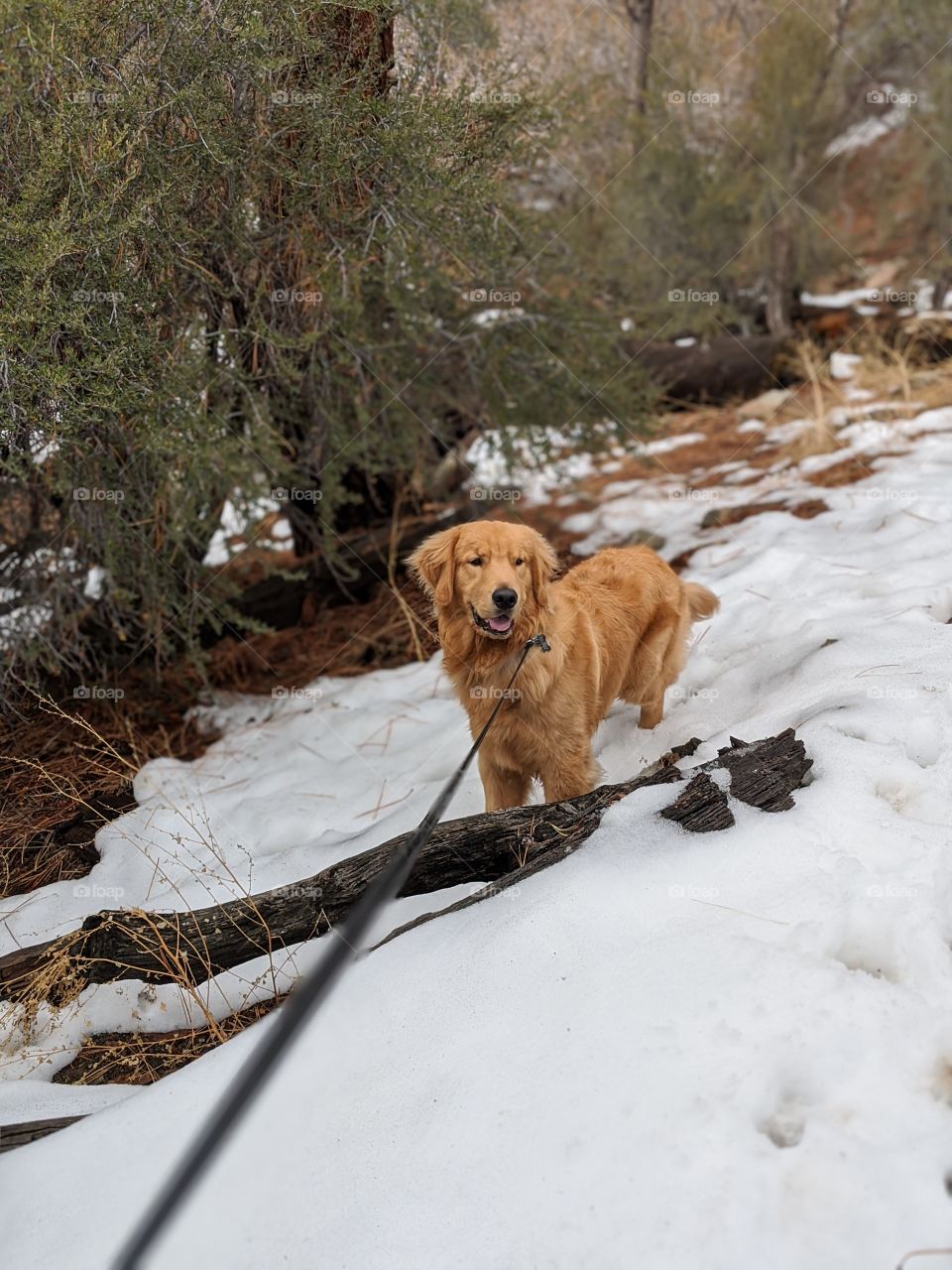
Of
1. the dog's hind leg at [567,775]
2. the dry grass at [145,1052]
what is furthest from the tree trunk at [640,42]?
the dry grass at [145,1052]

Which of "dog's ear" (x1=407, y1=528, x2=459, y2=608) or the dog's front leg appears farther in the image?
the dog's front leg

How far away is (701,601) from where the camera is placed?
486cm

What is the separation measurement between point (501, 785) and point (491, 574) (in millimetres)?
943

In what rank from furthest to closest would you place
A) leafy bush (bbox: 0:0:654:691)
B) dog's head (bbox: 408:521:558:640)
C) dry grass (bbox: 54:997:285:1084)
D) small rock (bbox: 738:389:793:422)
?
small rock (bbox: 738:389:793:422), leafy bush (bbox: 0:0:654:691), dog's head (bbox: 408:521:558:640), dry grass (bbox: 54:997:285:1084)

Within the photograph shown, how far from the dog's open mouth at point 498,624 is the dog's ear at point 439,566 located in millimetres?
192

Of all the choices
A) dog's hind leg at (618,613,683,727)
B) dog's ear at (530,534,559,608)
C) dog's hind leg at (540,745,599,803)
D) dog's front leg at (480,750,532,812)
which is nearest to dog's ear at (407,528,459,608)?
dog's ear at (530,534,559,608)

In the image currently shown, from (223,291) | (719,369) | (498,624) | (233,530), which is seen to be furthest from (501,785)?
(719,369)

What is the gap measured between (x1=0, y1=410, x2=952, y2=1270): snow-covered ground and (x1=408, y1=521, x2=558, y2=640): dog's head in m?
0.98

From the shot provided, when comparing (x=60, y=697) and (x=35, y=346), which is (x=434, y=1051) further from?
(x=60, y=697)

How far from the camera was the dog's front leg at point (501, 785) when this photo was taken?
386 centimetres

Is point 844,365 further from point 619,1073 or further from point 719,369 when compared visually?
point 619,1073

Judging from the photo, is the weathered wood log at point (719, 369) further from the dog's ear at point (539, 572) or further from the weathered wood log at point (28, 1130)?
the weathered wood log at point (28, 1130)

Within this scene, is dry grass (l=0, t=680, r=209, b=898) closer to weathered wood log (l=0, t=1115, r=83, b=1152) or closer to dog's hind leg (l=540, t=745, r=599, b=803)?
weathered wood log (l=0, t=1115, r=83, b=1152)

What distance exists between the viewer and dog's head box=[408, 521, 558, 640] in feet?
11.6
